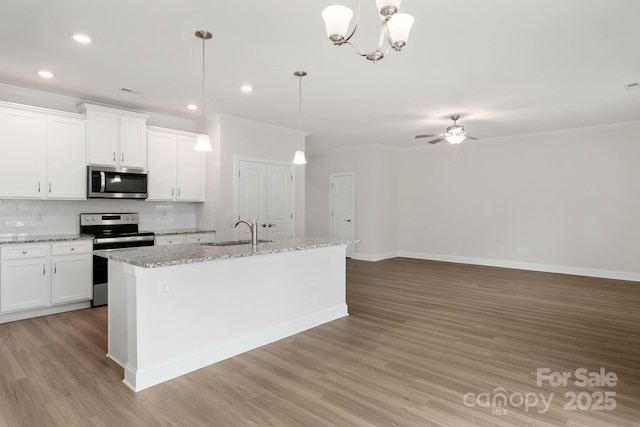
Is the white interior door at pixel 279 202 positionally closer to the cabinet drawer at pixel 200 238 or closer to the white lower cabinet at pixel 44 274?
the cabinet drawer at pixel 200 238

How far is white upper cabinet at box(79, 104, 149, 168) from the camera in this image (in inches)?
185

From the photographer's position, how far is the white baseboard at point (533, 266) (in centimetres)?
635

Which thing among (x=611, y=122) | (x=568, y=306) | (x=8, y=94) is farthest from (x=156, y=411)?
(x=611, y=122)

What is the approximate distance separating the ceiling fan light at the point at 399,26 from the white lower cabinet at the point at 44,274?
4351mm

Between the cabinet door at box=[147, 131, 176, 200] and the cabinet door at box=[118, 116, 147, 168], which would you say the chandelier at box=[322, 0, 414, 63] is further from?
the cabinet door at box=[147, 131, 176, 200]

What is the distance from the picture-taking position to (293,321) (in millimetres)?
3734

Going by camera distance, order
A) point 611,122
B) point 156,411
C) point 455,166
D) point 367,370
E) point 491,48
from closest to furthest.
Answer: point 156,411 → point 367,370 → point 491,48 → point 611,122 → point 455,166

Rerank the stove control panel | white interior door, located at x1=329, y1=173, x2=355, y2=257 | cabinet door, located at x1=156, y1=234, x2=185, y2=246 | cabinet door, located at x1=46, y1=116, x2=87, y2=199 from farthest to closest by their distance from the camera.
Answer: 1. white interior door, located at x1=329, y1=173, x2=355, y2=257
2. cabinet door, located at x1=156, y1=234, x2=185, y2=246
3. the stove control panel
4. cabinet door, located at x1=46, y1=116, x2=87, y2=199

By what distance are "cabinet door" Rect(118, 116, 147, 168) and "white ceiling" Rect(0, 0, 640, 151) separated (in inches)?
11.2

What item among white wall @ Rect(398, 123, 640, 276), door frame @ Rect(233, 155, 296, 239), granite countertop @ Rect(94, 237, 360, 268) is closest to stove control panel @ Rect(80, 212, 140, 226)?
door frame @ Rect(233, 155, 296, 239)

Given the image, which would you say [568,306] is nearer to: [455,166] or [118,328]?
[455,166]

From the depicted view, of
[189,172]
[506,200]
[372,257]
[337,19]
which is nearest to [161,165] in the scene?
[189,172]

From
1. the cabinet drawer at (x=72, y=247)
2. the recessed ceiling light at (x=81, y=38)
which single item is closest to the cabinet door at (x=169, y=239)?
the cabinet drawer at (x=72, y=247)

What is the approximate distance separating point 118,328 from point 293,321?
159 centimetres
